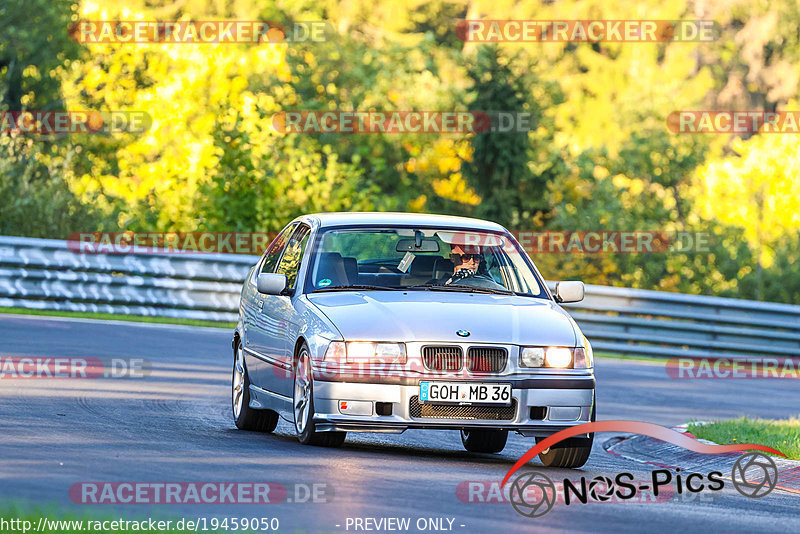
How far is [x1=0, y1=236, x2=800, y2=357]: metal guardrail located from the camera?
24953 millimetres

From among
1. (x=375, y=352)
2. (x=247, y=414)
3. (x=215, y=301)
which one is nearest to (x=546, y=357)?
(x=375, y=352)

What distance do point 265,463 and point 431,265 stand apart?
2.43 m

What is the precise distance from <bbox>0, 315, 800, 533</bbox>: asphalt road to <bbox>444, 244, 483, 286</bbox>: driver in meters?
1.32

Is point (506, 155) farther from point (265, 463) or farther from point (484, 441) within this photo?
point (265, 463)

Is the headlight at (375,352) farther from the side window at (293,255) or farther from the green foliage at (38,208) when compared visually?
the green foliage at (38,208)

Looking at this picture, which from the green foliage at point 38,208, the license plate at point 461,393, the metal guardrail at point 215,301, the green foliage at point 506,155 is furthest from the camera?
the green foliage at point 506,155

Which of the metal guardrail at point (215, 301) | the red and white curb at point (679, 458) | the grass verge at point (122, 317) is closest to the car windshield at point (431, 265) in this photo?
the red and white curb at point (679, 458)

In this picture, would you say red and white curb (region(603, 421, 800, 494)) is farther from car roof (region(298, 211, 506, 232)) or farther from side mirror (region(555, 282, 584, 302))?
car roof (region(298, 211, 506, 232))

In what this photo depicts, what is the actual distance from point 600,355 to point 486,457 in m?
13.4

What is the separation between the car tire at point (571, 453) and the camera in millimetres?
10398

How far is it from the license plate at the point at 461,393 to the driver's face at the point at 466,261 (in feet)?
5.37

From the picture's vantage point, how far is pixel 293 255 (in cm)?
1224

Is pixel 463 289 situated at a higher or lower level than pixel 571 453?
higher

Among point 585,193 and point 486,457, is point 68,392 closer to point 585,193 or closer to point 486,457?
point 486,457
